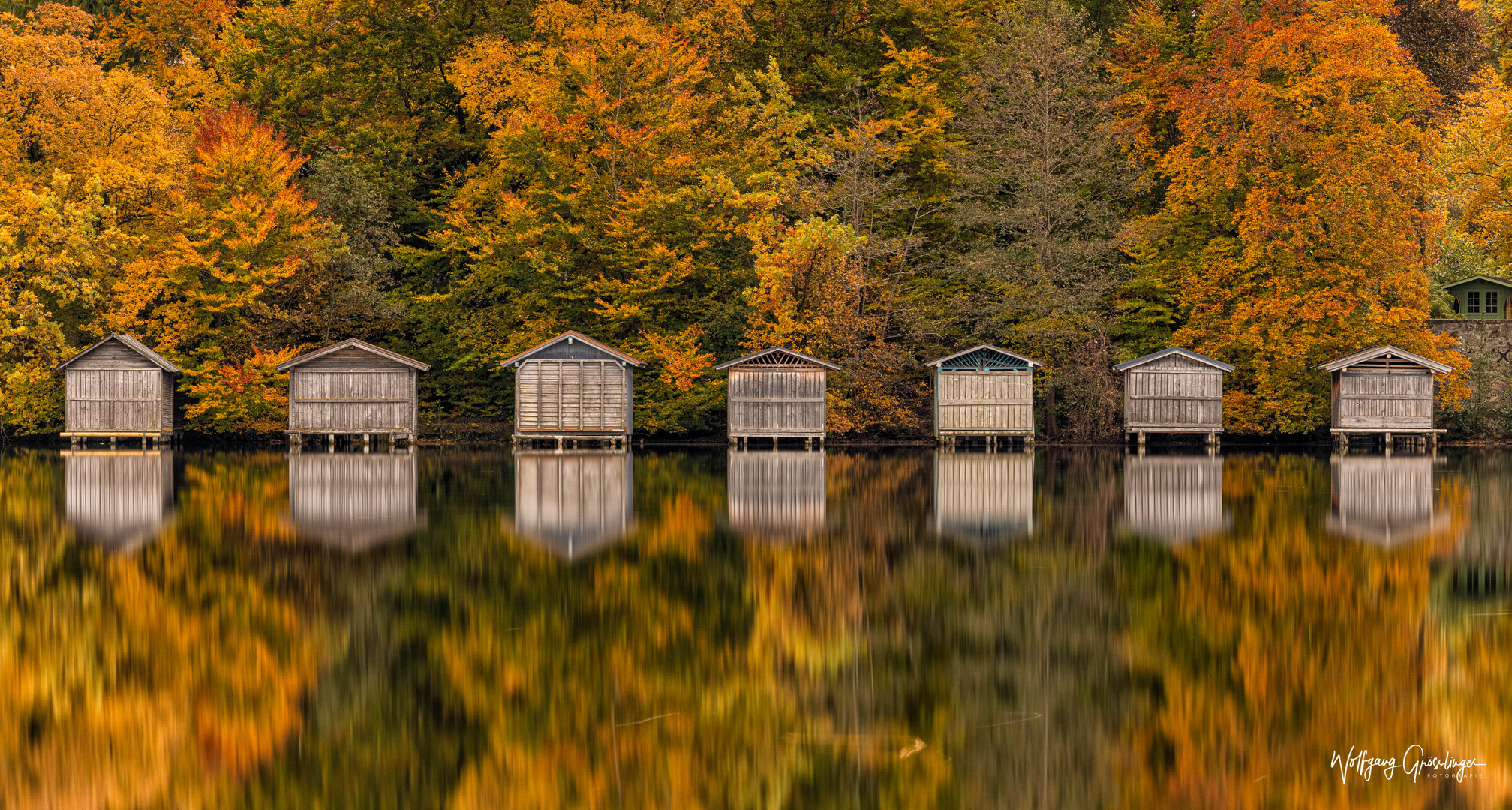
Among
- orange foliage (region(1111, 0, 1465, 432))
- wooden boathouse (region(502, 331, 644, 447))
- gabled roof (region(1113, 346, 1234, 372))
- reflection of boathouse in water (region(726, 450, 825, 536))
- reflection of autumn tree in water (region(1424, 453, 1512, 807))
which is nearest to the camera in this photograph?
reflection of autumn tree in water (region(1424, 453, 1512, 807))

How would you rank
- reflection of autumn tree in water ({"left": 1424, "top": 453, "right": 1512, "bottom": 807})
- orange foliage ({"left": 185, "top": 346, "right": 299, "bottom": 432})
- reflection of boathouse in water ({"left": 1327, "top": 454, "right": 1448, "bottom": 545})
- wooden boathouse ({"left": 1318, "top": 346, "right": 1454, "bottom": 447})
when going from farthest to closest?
orange foliage ({"left": 185, "top": 346, "right": 299, "bottom": 432}), wooden boathouse ({"left": 1318, "top": 346, "right": 1454, "bottom": 447}), reflection of boathouse in water ({"left": 1327, "top": 454, "right": 1448, "bottom": 545}), reflection of autumn tree in water ({"left": 1424, "top": 453, "right": 1512, "bottom": 807})

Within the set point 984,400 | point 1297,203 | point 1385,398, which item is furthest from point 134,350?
point 1385,398

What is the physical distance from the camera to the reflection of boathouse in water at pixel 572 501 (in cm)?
1830

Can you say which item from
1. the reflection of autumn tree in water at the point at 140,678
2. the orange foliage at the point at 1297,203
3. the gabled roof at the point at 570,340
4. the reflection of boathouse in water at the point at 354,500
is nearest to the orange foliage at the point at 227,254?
the gabled roof at the point at 570,340

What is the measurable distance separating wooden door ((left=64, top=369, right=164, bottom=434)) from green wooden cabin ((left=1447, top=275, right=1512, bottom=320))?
4999 cm

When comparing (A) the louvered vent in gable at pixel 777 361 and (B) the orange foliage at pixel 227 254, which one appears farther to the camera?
(B) the orange foliage at pixel 227 254

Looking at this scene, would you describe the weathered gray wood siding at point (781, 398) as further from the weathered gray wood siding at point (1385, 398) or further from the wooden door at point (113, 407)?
the wooden door at point (113, 407)

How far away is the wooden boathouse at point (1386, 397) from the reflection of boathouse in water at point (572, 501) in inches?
958

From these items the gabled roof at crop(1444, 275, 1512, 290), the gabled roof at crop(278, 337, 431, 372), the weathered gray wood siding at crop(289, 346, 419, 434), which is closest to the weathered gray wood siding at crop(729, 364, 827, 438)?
the gabled roof at crop(278, 337, 431, 372)

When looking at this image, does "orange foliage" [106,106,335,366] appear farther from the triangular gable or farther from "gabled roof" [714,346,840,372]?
the triangular gable

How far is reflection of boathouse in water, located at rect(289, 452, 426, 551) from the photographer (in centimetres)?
1842

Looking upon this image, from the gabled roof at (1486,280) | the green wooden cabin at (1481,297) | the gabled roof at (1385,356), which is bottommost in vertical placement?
the gabled roof at (1385,356)

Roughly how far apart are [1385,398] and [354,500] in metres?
34.9

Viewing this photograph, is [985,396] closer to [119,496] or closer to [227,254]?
[227,254]
